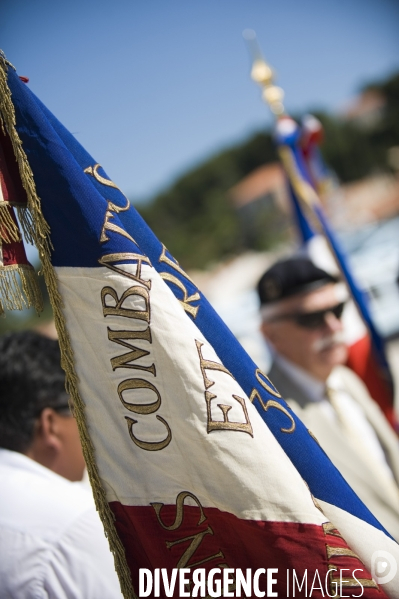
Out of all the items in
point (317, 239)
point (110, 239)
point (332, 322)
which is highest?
point (317, 239)

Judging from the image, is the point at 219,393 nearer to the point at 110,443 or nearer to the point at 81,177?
the point at 110,443

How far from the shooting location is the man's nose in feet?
8.04

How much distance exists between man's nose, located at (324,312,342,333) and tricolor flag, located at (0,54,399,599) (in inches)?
50.0

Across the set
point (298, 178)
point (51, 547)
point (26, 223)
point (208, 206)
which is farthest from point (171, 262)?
point (208, 206)

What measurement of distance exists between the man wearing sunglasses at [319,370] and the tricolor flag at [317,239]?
1.04 metres

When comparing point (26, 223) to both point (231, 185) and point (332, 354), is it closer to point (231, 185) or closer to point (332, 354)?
point (332, 354)

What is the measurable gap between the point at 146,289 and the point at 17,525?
29.4 inches

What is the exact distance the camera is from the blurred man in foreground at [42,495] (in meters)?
1.37

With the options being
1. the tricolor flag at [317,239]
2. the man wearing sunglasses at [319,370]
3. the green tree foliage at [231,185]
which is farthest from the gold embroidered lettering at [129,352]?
the green tree foliage at [231,185]

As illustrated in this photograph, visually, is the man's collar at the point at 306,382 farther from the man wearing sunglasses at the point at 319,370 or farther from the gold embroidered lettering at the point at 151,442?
the gold embroidered lettering at the point at 151,442

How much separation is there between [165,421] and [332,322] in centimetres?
146

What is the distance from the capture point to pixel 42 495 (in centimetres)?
149

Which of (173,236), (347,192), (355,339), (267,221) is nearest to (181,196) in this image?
(173,236)

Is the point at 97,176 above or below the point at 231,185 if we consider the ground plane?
below
